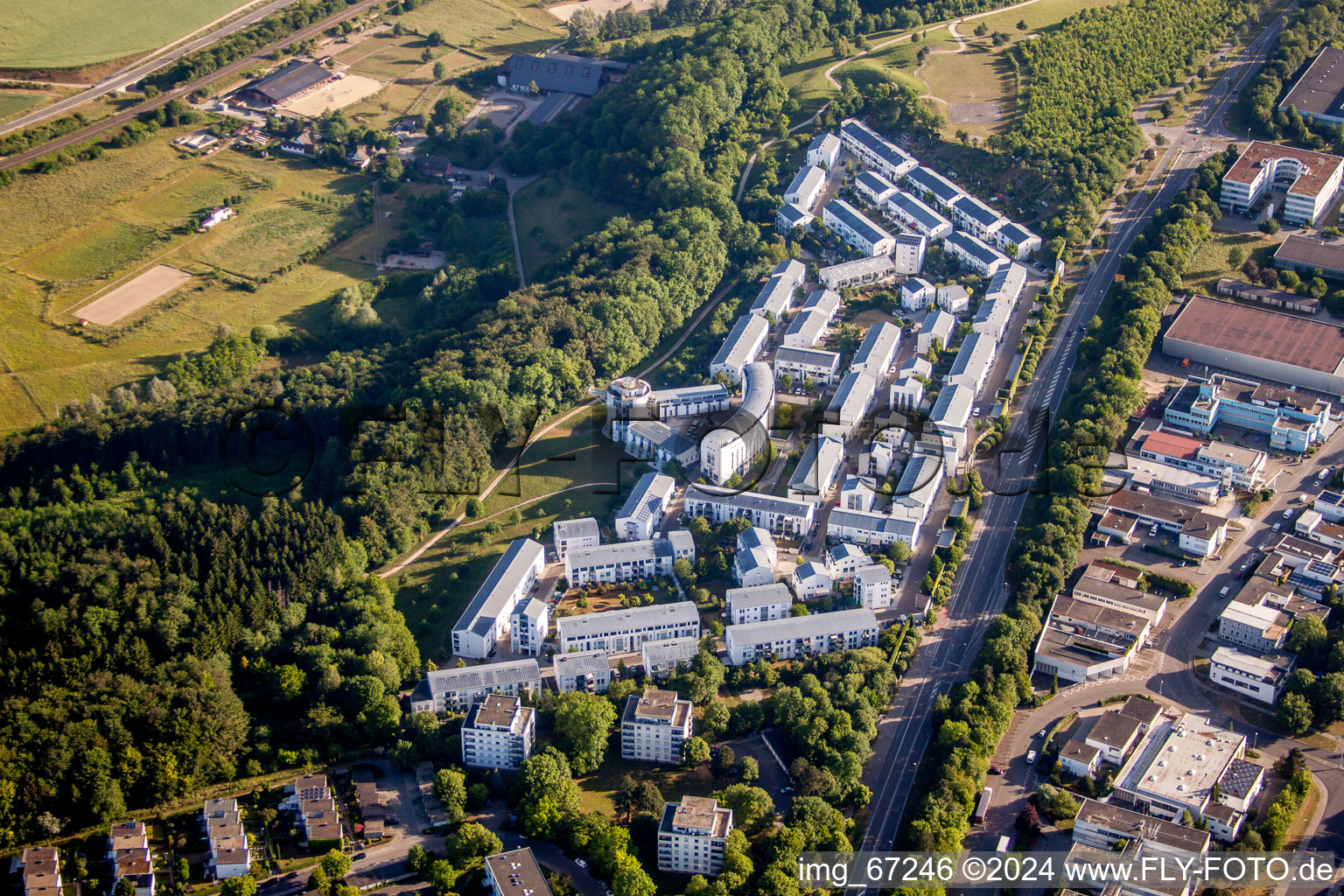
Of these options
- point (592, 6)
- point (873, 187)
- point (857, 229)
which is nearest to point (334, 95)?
point (592, 6)

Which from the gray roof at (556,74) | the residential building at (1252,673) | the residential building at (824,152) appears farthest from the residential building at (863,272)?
the gray roof at (556,74)

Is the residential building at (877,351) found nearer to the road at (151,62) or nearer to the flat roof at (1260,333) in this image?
the flat roof at (1260,333)

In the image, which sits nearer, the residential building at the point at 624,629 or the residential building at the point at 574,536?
the residential building at the point at 624,629

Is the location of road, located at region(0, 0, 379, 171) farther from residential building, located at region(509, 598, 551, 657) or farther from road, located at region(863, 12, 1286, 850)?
road, located at region(863, 12, 1286, 850)

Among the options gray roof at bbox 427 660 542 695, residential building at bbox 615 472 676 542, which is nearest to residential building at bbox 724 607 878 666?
residential building at bbox 615 472 676 542

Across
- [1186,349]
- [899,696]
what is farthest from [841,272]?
[899,696]

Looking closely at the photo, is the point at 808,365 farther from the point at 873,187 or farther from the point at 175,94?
the point at 175,94

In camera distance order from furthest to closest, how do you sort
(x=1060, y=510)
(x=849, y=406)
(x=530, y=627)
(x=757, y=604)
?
(x=849, y=406) < (x=1060, y=510) < (x=757, y=604) < (x=530, y=627)
